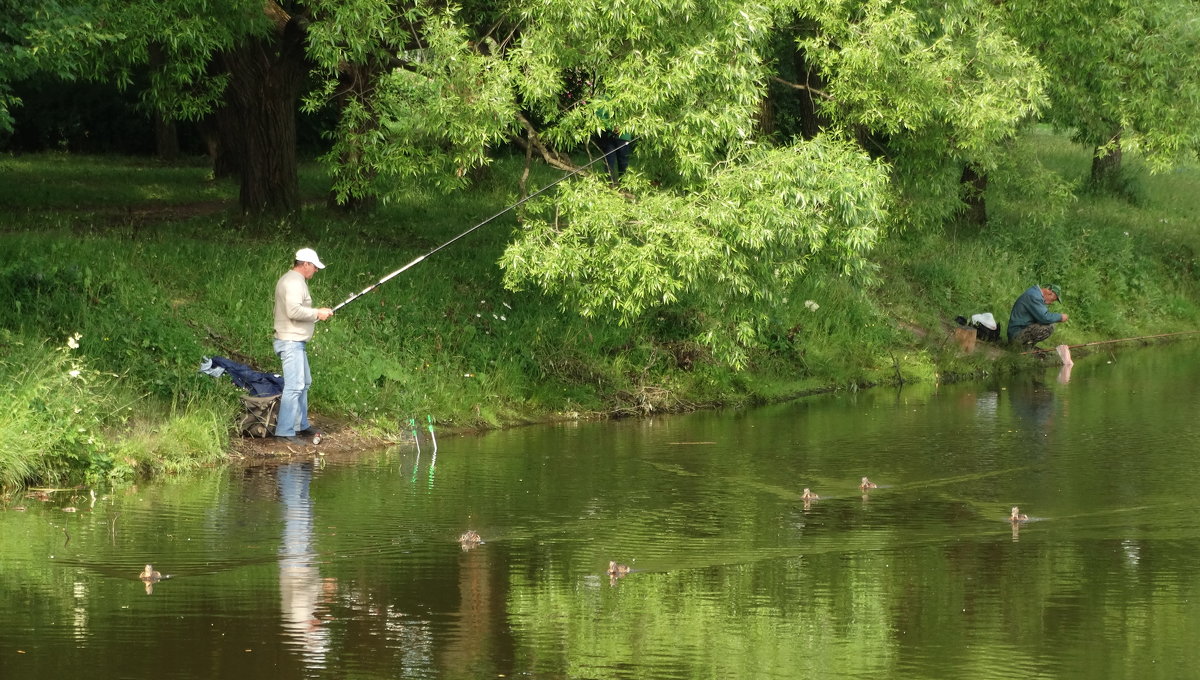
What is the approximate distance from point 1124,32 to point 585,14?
41.4 feet

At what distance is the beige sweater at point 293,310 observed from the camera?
1432 centimetres

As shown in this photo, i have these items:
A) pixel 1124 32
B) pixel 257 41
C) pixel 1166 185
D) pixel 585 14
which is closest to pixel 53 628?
pixel 585 14

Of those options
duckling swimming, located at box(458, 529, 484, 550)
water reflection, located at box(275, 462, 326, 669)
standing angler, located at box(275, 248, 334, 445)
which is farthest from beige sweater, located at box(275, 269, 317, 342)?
duckling swimming, located at box(458, 529, 484, 550)

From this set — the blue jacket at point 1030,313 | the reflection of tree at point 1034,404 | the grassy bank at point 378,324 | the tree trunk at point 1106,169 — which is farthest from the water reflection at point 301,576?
the tree trunk at point 1106,169

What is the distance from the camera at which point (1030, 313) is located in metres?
23.2

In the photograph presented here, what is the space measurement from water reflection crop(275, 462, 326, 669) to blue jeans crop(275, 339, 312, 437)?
3.57 ft

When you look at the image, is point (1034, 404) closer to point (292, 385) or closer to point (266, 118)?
point (292, 385)

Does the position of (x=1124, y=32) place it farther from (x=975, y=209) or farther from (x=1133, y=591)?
(x=1133, y=591)

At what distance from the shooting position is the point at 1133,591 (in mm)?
9648

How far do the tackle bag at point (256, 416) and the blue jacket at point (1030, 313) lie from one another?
40.5ft

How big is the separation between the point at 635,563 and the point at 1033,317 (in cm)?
1433

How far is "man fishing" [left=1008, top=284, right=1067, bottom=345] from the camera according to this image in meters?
23.1

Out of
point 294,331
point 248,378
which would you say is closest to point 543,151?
point 294,331

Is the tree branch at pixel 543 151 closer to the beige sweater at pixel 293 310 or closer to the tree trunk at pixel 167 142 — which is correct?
the beige sweater at pixel 293 310
